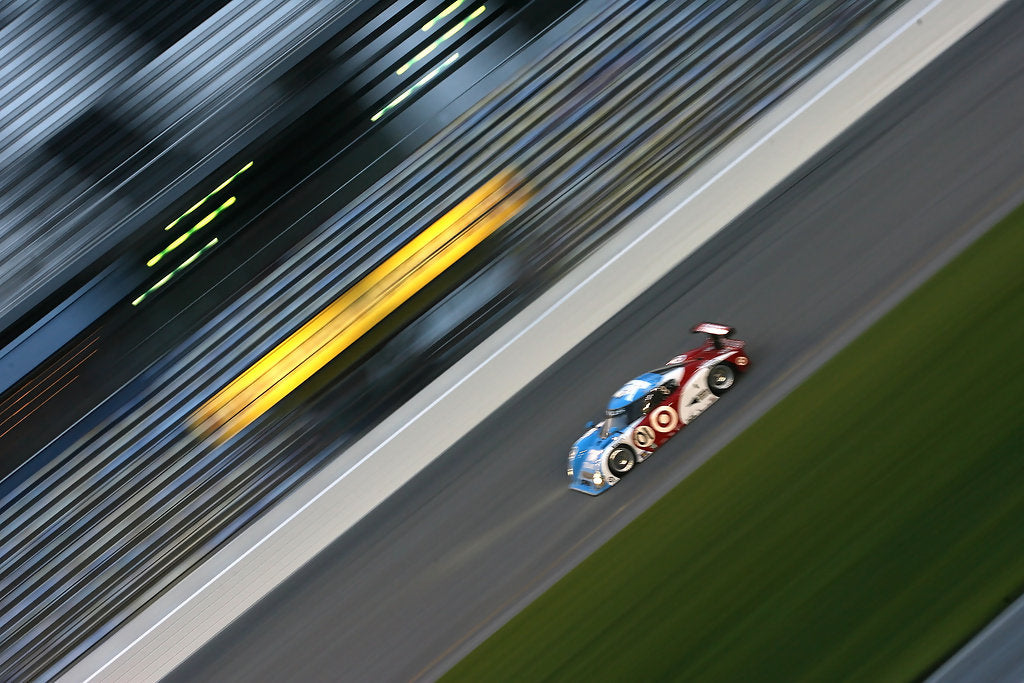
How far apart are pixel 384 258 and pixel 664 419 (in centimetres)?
288

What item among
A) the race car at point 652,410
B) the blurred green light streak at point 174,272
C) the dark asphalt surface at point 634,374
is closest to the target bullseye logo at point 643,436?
the race car at point 652,410

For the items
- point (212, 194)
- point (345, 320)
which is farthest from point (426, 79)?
point (345, 320)

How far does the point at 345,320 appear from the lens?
7082mm

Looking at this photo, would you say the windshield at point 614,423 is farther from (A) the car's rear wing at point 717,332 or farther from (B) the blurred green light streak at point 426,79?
(B) the blurred green light streak at point 426,79

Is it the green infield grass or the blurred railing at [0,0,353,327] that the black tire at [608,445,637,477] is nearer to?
the green infield grass

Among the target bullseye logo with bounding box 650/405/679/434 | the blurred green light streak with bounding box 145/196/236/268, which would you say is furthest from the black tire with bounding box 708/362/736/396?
the blurred green light streak with bounding box 145/196/236/268

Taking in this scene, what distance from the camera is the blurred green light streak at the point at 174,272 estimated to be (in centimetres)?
730

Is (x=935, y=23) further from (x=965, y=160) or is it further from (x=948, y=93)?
(x=965, y=160)

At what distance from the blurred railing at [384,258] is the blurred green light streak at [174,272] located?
0.49 m

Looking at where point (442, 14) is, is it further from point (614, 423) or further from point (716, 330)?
point (614, 423)

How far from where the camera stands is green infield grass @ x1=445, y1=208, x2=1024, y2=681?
380 cm

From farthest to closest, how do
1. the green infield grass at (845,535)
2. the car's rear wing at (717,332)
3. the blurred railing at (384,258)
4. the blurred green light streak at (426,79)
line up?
the blurred green light streak at (426,79) < the blurred railing at (384,258) < the car's rear wing at (717,332) < the green infield grass at (845,535)

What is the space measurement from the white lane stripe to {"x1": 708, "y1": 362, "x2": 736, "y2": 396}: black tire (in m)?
1.63

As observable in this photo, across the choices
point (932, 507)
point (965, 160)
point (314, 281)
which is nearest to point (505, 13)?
point (314, 281)
